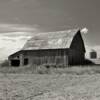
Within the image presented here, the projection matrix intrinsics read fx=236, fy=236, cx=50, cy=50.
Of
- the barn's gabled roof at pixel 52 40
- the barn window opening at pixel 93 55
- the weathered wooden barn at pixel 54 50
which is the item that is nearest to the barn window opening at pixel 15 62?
the weathered wooden barn at pixel 54 50

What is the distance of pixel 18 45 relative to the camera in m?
51.8

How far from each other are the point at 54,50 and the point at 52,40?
2.50 meters

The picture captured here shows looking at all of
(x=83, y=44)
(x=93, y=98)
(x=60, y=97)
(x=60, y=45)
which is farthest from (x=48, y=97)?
(x=83, y=44)

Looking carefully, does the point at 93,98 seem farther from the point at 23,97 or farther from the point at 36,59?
the point at 36,59

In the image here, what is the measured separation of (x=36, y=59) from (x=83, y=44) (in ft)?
30.3

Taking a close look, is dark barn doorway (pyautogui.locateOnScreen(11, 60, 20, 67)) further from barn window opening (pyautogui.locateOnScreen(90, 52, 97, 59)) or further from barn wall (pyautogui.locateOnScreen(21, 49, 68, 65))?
barn window opening (pyautogui.locateOnScreen(90, 52, 97, 59))


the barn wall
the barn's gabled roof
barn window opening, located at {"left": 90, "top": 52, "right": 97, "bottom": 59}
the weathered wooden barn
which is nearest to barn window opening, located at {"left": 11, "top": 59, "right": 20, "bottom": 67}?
the weathered wooden barn

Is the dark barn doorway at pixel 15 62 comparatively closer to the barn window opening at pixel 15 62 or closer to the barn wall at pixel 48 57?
the barn window opening at pixel 15 62

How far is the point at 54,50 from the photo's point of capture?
36750mm

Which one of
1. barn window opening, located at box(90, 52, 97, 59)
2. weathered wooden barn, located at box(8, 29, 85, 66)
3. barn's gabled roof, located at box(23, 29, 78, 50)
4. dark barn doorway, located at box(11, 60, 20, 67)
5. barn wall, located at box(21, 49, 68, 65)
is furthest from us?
barn window opening, located at box(90, 52, 97, 59)

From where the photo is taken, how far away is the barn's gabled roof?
1445 inches

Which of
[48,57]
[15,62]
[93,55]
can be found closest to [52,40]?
[48,57]

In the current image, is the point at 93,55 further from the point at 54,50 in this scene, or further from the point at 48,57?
the point at 48,57

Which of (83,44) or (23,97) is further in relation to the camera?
(83,44)
